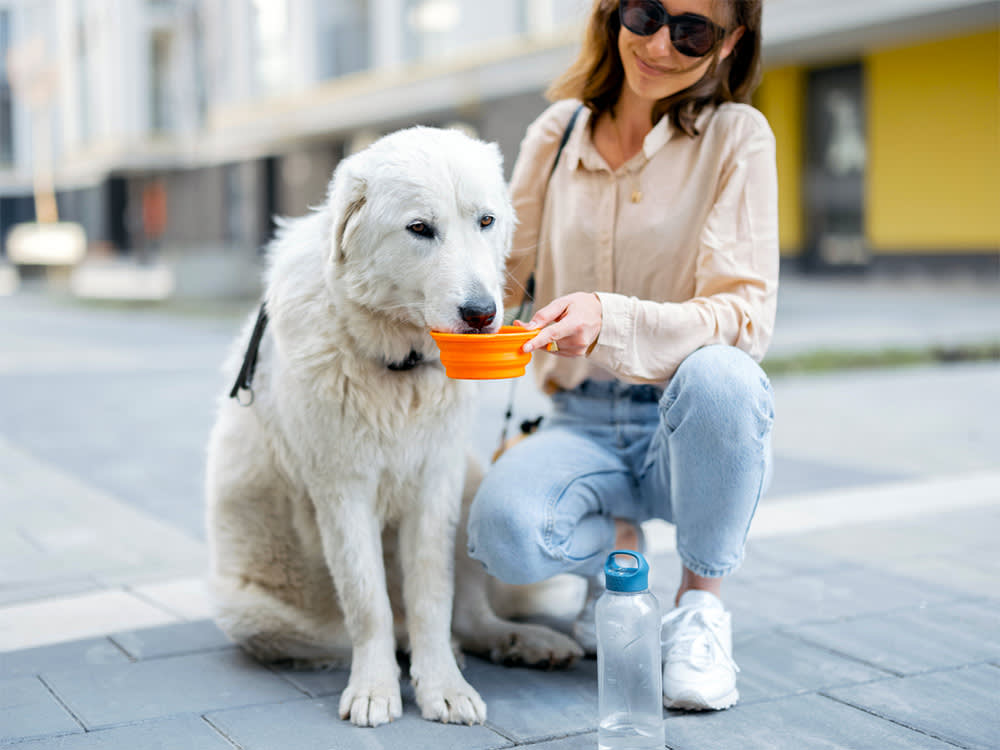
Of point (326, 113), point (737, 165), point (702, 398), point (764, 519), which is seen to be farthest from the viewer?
point (326, 113)

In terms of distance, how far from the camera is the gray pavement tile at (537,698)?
2398mm

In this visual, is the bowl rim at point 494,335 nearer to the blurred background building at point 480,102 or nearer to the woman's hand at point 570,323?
the woman's hand at point 570,323

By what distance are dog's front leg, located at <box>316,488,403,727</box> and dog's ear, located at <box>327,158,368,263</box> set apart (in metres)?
0.55

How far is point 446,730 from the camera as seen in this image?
2396 mm

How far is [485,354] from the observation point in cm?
212

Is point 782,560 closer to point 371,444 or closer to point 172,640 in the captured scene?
point 371,444

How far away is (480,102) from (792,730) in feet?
56.2

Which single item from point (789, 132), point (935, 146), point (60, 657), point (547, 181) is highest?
point (789, 132)

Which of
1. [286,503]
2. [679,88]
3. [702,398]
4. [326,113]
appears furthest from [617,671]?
[326,113]

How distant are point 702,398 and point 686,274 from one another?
0.44 m

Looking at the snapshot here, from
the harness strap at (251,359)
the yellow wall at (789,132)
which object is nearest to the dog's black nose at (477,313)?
the harness strap at (251,359)

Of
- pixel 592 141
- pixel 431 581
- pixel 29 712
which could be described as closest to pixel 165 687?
pixel 29 712

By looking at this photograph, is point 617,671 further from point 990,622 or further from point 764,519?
point 764,519

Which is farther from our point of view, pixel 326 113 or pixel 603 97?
pixel 326 113
